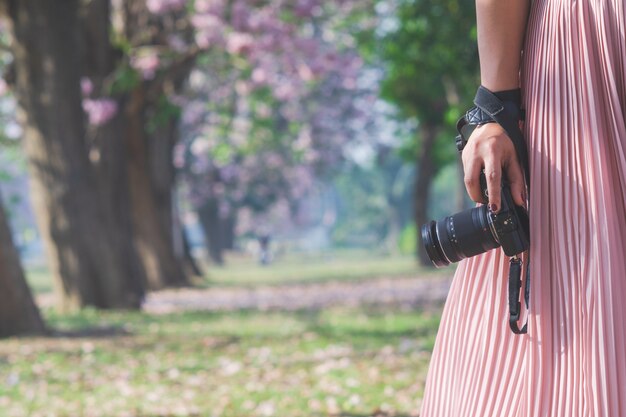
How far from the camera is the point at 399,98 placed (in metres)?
24.7

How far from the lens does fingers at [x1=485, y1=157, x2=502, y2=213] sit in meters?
2.31

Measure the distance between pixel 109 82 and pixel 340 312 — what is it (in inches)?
183

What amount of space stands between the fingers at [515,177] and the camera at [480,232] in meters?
0.01

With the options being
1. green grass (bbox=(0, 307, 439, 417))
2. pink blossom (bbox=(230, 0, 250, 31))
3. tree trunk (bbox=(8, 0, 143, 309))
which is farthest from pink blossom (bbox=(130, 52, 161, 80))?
green grass (bbox=(0, 307, 439, 417))

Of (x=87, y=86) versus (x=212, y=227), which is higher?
(x=87, y=86)

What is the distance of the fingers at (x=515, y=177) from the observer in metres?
2.35

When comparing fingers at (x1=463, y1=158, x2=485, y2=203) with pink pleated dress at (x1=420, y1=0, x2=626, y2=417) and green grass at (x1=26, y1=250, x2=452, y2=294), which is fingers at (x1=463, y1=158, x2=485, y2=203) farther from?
green grass at (x1=26, y1=250, x2=452, y2=294)

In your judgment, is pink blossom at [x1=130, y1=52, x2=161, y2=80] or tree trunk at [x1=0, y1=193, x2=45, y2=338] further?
pink blossom at [x1=130, y1=52, x2=161, y2=80]

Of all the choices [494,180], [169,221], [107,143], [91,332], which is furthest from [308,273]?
[494,180]

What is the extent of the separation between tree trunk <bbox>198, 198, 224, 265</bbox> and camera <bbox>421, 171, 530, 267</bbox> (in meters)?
43.1

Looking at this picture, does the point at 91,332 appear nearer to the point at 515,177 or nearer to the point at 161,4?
the point at 161,4

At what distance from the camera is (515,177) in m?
2.35

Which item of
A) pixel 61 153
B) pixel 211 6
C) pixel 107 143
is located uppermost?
pixel 211 6

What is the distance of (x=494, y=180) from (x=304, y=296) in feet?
56.9
